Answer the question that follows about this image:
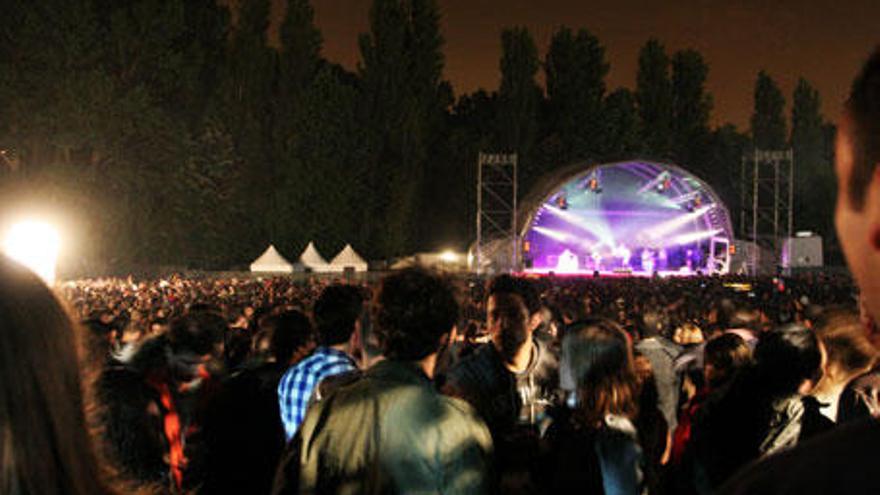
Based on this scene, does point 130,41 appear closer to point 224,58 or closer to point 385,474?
point 224,58

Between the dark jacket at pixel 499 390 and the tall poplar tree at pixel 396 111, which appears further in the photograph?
the tall poplar tree at pixel 396 111

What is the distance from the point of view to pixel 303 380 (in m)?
3.99

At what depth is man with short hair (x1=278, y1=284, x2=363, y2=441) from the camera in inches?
157

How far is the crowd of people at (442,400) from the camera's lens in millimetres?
1308

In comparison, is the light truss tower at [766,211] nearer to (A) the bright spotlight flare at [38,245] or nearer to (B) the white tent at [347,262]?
(B) the white tent at [347,262]

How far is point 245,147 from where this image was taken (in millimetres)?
42750

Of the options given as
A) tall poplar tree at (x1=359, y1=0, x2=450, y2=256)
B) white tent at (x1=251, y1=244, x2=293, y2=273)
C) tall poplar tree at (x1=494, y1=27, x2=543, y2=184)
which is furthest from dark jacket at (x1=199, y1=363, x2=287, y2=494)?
tall poplar tree at (x1=494, y1=27, x2=543, y2=184)

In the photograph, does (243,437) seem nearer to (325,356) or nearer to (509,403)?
(325,356)

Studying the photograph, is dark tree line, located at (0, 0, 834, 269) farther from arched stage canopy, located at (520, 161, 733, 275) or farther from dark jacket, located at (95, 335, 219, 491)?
dark jacket, located at (95, 335, 219, 491)

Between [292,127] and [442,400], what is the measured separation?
1632 inches

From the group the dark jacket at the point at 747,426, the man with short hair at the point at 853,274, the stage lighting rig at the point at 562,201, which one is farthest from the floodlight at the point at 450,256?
the man with short hair at the point at 853,274

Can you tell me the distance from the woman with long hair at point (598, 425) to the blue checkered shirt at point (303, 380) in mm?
1033

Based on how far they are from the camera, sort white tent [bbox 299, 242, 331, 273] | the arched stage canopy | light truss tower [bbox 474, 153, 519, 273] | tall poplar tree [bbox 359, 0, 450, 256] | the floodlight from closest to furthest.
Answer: light truss tower [bbox 474, 153, 519, 273], the arched stage canopy, white tent [bbox 299, 242, 331, 273], tall poplar tree [bbox 359, 0, 450, 256], the floodlight

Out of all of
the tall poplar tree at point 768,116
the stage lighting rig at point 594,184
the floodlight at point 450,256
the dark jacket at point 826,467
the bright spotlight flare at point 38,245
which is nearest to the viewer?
the dark jacket at point 826,467
